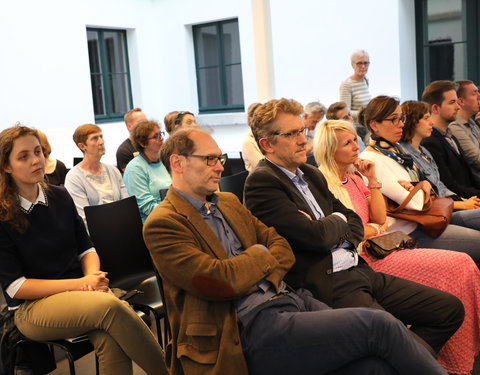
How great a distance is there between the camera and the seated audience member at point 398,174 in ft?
10.2

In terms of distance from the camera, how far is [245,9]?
8.87 m

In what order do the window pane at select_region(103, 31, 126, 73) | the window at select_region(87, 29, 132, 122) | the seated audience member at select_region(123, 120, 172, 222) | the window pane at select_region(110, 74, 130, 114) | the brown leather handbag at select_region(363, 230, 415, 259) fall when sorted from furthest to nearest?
the window pane at select_region(110, 74, 130, 114) → the window pane at select_region(103, 31, 126, 73) → the window at select_region(87, 29, 132, 122) → the seated audience member at select_region(123, 120, 172, 222) → the brown leather handbag at select_region(363, 230, 415, 259)

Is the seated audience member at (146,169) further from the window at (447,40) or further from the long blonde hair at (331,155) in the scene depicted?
the window at (447,40)

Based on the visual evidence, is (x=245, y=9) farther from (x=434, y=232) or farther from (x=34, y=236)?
(x=34, y=236)

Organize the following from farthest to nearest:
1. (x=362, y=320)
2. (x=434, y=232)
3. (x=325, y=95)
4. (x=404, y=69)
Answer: (x=325, y=95) → (x=404, y=69) → (x=434, y=232) → (x=362, y=320)

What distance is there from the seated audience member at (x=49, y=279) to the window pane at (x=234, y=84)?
7456 mm

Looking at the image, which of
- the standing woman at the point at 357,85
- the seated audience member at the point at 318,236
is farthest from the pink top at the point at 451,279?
the standing woman at the point at 357,85

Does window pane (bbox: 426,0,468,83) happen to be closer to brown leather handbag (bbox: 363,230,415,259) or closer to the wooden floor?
brown leather handbag (bbox: 363,230,415,259)

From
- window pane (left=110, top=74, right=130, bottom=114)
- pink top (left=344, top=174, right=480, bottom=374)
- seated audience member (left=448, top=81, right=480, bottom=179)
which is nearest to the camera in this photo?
pink top (left=344, top=174, right=480, bottom=374)

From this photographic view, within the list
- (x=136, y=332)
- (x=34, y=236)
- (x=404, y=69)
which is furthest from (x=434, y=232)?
(x=404, y=69)

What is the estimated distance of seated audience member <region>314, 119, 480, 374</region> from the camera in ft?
8.65

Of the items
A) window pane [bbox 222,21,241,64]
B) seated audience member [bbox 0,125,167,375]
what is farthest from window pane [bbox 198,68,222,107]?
seated audience member [bbox 0,125,167,375]

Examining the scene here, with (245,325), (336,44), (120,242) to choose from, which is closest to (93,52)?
(336,44)

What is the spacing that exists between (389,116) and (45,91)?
586cm
